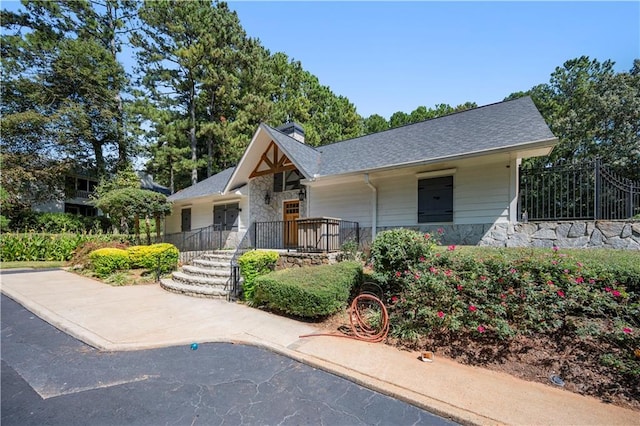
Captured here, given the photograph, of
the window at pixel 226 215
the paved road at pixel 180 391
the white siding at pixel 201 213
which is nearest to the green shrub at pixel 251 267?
the paved road at pixel 180 391

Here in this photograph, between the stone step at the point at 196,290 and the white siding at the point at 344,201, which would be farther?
the white siding at the point at 344,201

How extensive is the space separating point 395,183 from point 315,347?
21.3 feet

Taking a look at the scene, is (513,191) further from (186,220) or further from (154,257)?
(186,220)

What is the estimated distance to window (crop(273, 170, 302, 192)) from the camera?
12.3 m

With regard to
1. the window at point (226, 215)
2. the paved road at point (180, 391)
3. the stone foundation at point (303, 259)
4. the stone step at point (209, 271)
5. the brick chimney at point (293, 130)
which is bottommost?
A: the paved road at point (180, 391)

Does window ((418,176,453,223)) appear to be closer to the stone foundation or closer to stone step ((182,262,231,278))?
the stone foundation

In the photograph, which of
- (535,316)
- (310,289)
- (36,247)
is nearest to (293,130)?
(310,289)

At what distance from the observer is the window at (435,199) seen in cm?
836

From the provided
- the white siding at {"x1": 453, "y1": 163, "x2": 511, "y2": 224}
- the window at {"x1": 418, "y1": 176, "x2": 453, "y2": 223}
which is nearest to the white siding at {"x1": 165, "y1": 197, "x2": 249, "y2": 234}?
the window at {"x1": 418, "y1": 176, "x2": 453, "y2": 223}

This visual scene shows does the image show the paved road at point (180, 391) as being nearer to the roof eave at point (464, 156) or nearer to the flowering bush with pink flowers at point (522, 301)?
the flowering bush with pink flowers at point (522, 301)

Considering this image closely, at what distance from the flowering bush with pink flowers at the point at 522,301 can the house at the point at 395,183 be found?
3528 mm

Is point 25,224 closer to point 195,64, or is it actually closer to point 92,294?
point 195,64

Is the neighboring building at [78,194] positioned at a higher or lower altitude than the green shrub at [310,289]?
higher

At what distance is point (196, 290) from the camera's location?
7684mm
